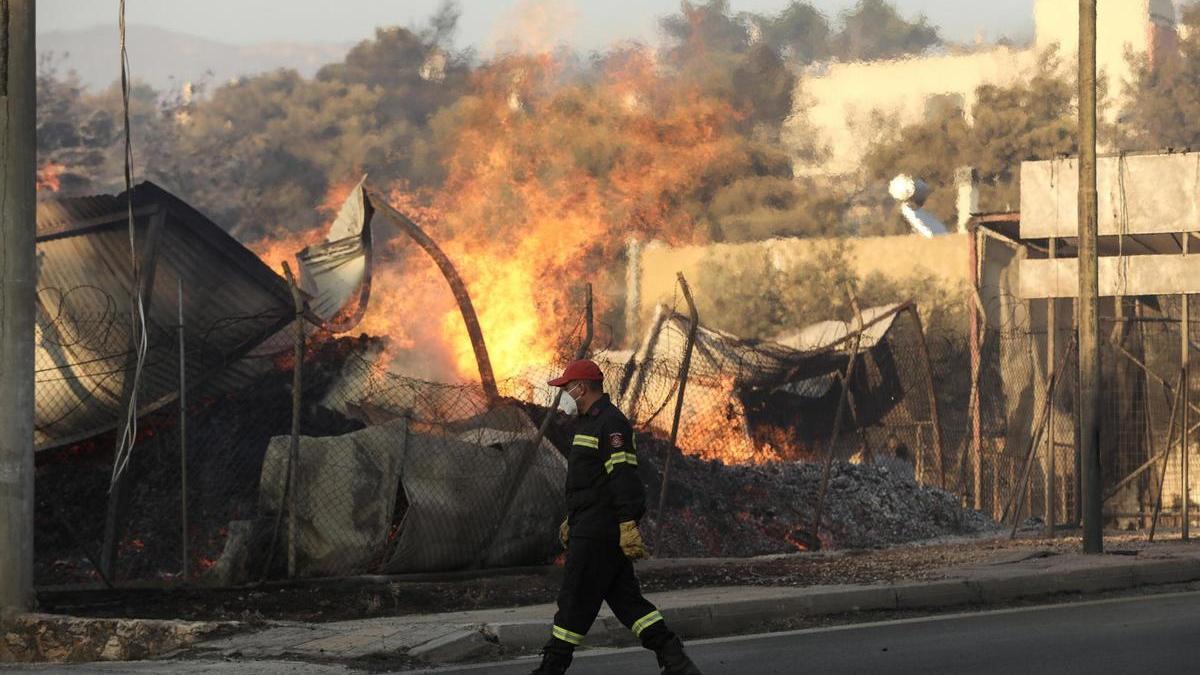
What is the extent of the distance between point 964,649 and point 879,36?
8167cm

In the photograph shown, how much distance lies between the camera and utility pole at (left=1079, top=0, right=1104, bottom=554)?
18.1 meters

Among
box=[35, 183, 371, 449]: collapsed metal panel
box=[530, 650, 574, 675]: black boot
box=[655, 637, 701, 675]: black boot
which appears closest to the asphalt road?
box=[655, 637, 701, 675]: black boot

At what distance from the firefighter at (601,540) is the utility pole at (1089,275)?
978cm

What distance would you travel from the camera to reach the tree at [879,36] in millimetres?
86125

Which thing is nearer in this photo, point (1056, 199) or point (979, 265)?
point (1056, 199)

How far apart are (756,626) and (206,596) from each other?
4143mm

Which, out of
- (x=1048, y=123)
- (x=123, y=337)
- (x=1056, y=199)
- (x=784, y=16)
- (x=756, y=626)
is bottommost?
(x=756, y=626)

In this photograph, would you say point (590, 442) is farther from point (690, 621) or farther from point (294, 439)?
point (294, 439)

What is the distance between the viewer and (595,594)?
9.55 m

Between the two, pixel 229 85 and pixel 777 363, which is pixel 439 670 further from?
pixel 229 85

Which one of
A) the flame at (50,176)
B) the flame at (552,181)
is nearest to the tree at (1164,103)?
the flame at (552,181)

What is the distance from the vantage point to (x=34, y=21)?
39.3 ft

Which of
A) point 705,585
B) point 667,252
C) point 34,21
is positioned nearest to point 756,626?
point 705,585

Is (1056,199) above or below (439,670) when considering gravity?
above
